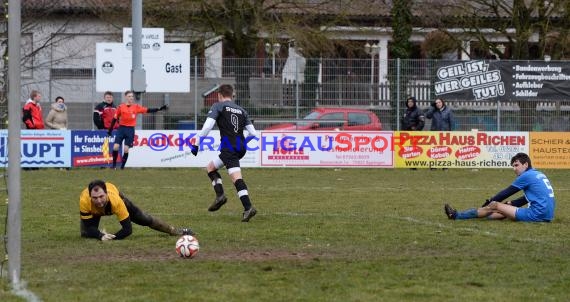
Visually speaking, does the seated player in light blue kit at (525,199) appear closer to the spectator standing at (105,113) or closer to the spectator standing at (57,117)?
the spectator standing at (105,113)

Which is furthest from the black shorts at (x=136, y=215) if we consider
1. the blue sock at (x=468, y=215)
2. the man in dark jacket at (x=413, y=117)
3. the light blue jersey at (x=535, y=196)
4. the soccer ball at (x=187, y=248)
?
the man in dark jacket at (x=413, y=117)

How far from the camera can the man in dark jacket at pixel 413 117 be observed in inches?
1079

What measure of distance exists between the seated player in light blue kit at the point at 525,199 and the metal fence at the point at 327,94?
46.4ft

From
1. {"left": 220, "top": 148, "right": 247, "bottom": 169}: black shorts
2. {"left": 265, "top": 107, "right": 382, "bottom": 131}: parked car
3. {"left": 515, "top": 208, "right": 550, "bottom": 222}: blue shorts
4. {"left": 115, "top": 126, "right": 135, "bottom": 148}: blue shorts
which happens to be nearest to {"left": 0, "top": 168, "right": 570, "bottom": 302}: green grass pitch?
{"left": 515, "top": 208, "right": 550, "bottom": 222}: blue shorts

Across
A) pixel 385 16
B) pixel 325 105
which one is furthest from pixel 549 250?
pixel 385 16

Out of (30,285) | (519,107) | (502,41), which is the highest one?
(502,41)

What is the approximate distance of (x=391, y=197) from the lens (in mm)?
18359

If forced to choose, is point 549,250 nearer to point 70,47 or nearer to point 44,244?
point 44,244

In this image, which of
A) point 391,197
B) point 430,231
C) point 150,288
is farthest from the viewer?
point 391,197

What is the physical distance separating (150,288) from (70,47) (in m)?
32.2

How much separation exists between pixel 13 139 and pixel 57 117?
18.5 metres

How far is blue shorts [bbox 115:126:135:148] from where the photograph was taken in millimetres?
25047

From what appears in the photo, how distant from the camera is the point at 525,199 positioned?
1403 centimetres

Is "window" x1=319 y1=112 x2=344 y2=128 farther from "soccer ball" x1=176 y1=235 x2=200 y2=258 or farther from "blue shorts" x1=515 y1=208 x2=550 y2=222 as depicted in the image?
"soccer ball" x1=176 y1=235 x2=200 y2=258
